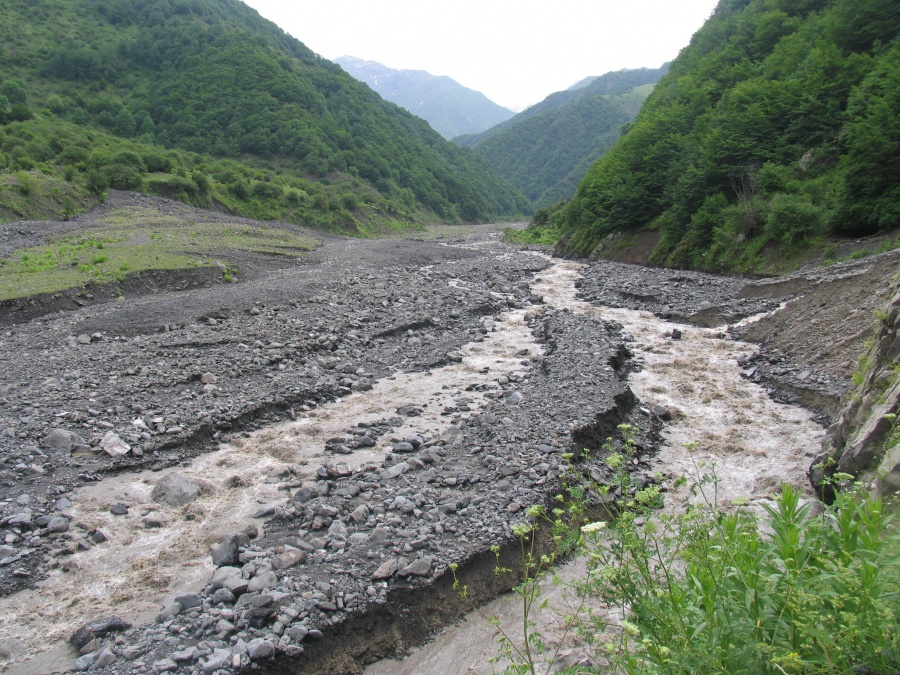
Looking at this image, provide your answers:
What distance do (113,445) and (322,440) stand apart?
374cm

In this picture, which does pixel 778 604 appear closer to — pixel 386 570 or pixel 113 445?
pixel 386 570

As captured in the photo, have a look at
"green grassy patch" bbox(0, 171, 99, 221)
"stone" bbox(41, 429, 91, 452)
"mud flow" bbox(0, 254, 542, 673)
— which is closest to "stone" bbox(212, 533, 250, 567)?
"mud flow" bbox(0, 254, 542, 673)

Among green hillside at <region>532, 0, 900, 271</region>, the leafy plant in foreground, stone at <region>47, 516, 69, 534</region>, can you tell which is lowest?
stone at <region>47, 516, 69, 534</region>

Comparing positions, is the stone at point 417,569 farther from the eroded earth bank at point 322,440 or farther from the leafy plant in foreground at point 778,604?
the leafy plant in foreground at point 778,604

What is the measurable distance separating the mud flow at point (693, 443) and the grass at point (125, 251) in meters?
20.1

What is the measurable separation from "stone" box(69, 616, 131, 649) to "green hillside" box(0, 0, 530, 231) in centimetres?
4962

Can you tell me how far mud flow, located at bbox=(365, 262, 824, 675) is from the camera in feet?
17.8

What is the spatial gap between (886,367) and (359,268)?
2641 cm

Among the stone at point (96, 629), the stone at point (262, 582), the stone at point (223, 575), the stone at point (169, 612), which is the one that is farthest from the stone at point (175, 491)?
the stone at point (262, 582)

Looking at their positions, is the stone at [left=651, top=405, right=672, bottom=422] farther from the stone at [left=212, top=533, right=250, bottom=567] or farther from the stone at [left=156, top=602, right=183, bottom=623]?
the stone at [left=156, top=602, right=183, bottom=623]

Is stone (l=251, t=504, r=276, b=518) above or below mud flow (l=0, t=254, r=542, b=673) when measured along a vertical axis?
above

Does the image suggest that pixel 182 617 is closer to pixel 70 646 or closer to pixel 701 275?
pixel 70 646

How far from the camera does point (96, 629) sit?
5344 mm

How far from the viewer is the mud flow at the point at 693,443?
5.43 metres
